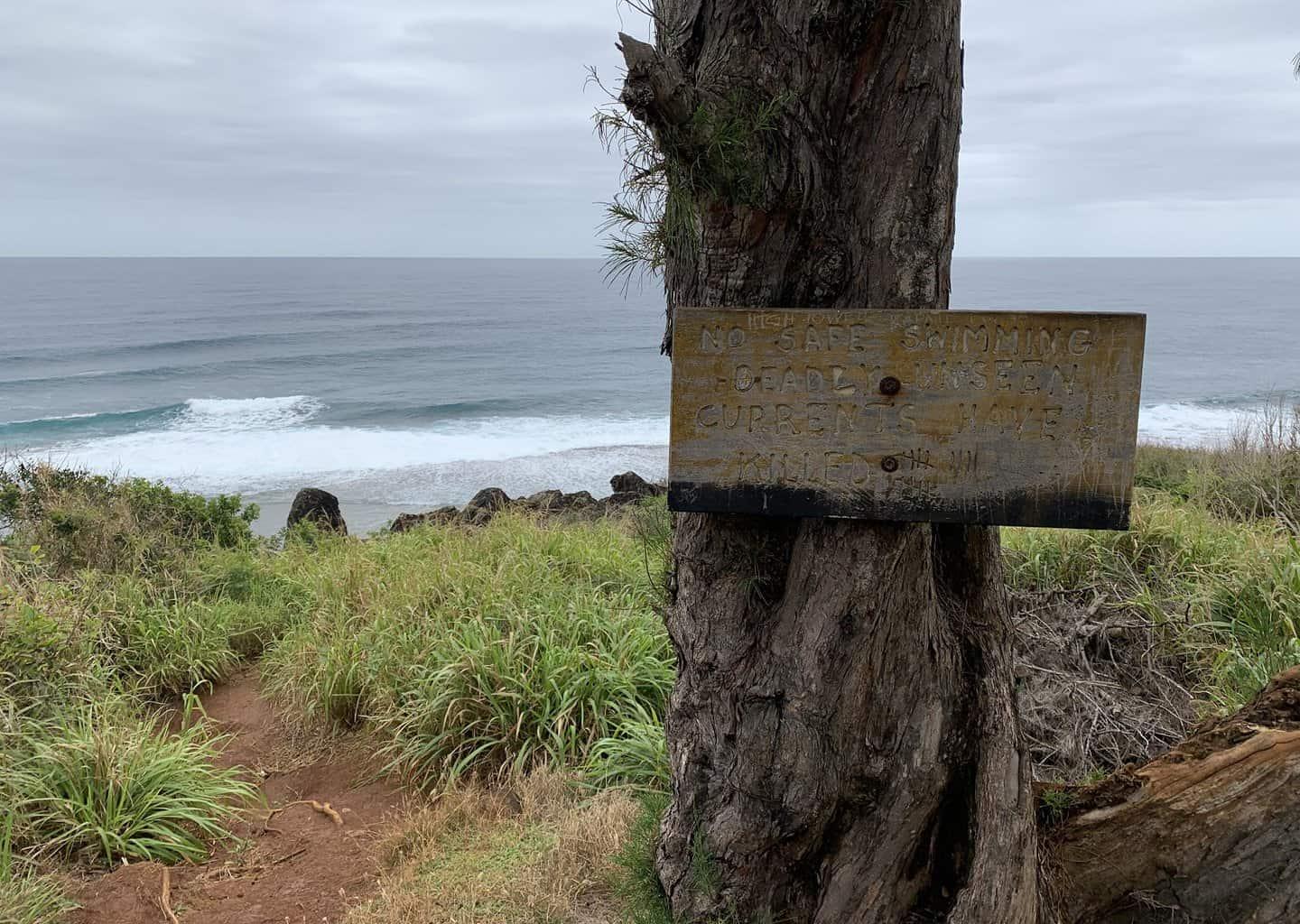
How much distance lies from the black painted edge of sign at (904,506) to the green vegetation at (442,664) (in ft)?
3.15

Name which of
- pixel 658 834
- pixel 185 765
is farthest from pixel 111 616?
pixel 658 834

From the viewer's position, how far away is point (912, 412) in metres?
2.38

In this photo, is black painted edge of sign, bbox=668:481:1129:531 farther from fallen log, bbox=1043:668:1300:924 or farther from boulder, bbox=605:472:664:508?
boulder, bbox=605:472:664:508

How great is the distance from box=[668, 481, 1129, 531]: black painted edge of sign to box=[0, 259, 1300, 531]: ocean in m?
0.60

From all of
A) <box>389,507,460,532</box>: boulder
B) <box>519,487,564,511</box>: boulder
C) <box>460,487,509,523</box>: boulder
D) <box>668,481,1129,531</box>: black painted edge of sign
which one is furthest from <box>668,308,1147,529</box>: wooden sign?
<box>519,487,564,511</box>: boulder

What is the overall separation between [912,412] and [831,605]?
0.62 meters

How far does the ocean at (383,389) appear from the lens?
23734mm

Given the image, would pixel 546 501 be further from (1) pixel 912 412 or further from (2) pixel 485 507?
(1) pixel 912 412

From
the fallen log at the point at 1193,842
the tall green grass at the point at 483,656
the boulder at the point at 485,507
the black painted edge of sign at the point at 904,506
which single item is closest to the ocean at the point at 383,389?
the black painted edge of sign at the point at 904,506

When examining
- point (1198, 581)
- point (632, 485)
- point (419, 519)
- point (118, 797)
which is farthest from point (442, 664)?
point (632, 485)

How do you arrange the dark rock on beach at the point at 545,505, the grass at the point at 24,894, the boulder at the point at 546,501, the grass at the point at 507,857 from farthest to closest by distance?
1. the boulder at the point at 546,501
2. the dark rock on beach at the point at 545,505
3. the grass at the point at 24,894
4. the grass at the point at 507,857

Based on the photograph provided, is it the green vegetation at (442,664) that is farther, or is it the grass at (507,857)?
the green vegetation at (442,664)

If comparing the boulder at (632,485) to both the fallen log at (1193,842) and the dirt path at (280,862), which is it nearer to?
the dirt path at (280,862)

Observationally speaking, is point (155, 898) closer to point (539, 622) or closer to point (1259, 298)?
point (539, 622)
